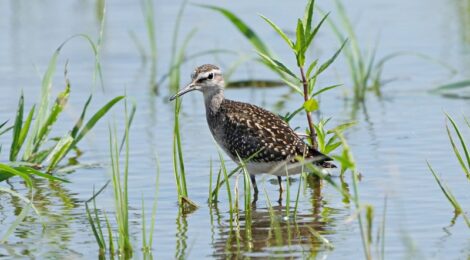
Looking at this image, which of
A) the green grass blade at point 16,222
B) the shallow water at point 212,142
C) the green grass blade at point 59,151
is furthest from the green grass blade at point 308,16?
the green grass blade at point 16,222

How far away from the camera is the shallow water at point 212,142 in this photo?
8852 millimetres

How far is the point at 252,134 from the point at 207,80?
104 centimetres

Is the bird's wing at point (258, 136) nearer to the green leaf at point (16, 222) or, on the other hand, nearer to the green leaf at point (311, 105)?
the green leaf at point (311, 105)

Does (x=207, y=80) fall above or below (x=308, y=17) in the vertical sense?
below

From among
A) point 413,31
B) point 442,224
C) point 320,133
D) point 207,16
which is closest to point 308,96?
point 320,133

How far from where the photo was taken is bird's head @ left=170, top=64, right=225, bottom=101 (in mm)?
11289

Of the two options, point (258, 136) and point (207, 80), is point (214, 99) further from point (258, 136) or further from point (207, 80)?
point (258, 136)

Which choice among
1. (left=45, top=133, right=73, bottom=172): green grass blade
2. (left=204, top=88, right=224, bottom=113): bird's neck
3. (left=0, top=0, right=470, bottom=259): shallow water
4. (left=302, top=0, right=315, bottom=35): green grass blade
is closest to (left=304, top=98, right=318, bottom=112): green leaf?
(left=302, top=0, right=315, bottom=35): green grass blade

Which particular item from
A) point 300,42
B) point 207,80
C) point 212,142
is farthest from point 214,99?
point 300,42

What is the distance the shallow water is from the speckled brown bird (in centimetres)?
28

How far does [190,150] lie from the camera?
39.4ft

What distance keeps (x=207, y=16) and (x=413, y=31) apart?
10.7 feet

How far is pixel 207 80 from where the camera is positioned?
37.2 ft

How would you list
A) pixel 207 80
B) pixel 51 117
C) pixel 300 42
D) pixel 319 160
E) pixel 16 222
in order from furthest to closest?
pixel 207 80, pixel 51 117, pixel 319 160, pixel 300 42, pixel 16 222
